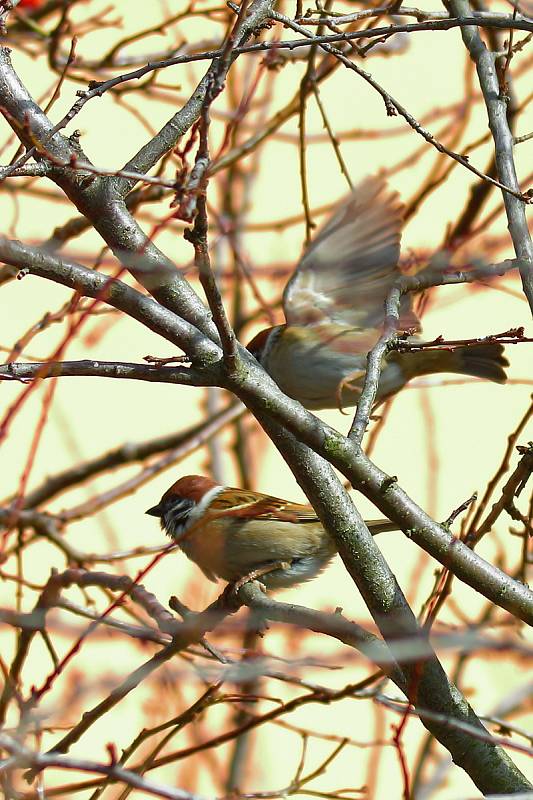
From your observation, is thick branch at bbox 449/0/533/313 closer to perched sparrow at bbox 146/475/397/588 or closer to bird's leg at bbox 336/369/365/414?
perched sparrow at bbox 146/475/397/588

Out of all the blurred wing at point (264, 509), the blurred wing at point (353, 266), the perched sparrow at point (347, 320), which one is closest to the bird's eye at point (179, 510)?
the blurred wing at point (264, 509)

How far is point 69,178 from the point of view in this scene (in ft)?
5.99

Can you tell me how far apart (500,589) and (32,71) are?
393cm

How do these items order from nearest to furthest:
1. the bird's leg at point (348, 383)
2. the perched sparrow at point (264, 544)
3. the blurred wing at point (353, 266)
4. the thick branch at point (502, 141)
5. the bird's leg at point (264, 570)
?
the thick branch at point (502, 141)
the bird's leg at point (264, 570)
the perched sparrow at point (264, 544)
the blurred wing at point (353, 266)
the bird's leg at point (348, 383)

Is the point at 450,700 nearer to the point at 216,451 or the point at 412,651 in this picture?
the point at 412,651

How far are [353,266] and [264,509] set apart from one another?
1.06 metres

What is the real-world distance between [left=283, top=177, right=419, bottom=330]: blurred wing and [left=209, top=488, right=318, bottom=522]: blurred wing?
2.25 feet

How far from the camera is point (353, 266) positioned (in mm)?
3748

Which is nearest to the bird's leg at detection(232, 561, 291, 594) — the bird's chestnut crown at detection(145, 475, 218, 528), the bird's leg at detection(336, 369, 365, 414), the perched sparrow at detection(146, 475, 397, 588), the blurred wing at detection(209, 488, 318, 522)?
the perched sparrow at detection(146, 475, 397, 588)

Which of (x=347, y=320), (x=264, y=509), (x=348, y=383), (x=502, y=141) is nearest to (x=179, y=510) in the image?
(x=264, y=509)

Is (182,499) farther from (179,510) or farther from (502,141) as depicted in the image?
(502,141)

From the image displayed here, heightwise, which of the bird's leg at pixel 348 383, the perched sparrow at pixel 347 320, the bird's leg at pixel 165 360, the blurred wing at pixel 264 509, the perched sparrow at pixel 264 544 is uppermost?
the perched sparrow at pixel 347 320

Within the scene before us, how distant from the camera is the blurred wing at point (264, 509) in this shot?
10.2 feet

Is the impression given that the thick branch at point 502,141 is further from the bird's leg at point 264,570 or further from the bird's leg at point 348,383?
the bird's leg at point 348,383
